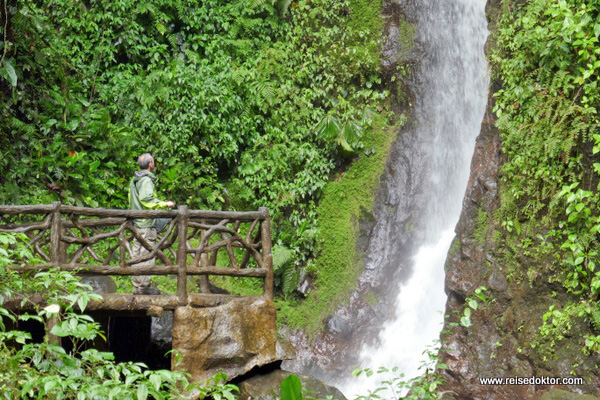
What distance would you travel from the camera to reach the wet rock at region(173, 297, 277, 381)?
760cm

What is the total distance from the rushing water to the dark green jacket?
550 cm

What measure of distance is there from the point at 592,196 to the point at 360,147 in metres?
5.77

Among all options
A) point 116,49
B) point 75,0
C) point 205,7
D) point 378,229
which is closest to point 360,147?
point 378,229

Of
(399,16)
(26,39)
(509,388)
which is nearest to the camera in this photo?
(509,388)

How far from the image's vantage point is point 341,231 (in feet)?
43.1

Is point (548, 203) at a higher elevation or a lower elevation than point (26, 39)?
lower

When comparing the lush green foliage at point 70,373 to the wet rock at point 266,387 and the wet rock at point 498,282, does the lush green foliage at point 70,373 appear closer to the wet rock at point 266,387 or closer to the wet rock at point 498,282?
the wet rock at point 266,387

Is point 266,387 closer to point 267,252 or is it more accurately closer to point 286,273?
point 267,252

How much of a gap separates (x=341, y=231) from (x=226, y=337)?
5689mm

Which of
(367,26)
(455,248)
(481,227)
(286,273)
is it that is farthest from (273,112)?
(481,227)

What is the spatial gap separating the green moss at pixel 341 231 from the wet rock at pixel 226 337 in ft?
14.0

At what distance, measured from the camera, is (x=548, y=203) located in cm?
984

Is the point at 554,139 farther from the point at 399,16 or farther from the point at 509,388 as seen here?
the point at 399,16

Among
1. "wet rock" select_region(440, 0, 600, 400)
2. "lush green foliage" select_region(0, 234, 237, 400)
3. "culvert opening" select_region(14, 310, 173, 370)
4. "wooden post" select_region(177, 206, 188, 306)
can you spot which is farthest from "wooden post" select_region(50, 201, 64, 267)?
"wet rock" select_region(440, 0, 600, 400)
